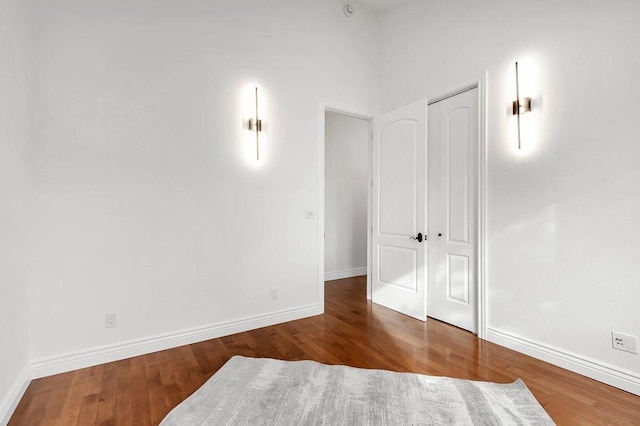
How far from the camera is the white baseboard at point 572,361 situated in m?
2.09

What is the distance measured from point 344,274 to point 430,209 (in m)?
2.42

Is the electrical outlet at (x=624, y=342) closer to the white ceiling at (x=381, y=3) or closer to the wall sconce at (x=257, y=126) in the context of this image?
the wall sconce at (x=257, y=126)

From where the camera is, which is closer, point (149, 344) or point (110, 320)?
point (110, 320)

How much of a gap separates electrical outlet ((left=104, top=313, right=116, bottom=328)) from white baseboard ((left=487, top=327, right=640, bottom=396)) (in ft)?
10.5

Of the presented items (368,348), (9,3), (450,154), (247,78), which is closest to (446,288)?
(368,348)

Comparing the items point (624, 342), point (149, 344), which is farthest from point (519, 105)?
point (149, 344)

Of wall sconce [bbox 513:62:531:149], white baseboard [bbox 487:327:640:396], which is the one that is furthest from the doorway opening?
white baseboard [bbox 487:327:640:396]

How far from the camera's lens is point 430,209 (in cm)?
349

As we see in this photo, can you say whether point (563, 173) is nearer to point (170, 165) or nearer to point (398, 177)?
point (398, 177)

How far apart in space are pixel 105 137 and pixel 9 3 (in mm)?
899

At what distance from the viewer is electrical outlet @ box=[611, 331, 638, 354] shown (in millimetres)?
2064

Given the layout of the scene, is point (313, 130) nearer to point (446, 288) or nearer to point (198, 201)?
point (198, 201)

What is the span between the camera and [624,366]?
2104 millimetres

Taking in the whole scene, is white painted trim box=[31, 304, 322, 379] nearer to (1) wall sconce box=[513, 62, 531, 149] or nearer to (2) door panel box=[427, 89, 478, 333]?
(2) door panel box=[427, 89, 478, 333]
